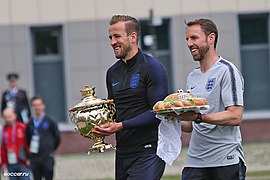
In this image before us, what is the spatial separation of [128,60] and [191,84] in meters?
0.66

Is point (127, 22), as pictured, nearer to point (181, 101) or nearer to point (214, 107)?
point (214, 107)

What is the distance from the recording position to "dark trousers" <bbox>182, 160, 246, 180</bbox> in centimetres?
742

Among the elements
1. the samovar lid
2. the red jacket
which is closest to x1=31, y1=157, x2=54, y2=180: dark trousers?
the red jacket

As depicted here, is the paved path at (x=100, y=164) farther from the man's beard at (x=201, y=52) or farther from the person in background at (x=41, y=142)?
the man's beard at (x=201, y=52)

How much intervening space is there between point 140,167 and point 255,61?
56.4 ft

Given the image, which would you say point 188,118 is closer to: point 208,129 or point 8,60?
point 208,129

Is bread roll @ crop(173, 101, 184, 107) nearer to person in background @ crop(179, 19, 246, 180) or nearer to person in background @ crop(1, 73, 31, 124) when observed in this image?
person in background @ crop(179, 19, 246, 180)

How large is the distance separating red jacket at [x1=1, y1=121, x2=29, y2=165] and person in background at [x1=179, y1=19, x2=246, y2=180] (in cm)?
645

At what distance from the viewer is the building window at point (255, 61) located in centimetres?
2444

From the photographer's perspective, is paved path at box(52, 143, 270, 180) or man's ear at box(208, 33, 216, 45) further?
paved path at box(52, 143, 270, 180)

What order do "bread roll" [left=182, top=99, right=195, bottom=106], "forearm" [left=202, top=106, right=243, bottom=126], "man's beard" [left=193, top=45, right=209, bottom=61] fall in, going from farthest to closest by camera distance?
"man's beard" [left=193, top=45, right=209, bottom=61]
"forearm" [left=202, top=106, right=243, bottom=126]
"bread roll" [left=182, top=99, right=195, bottom=106]

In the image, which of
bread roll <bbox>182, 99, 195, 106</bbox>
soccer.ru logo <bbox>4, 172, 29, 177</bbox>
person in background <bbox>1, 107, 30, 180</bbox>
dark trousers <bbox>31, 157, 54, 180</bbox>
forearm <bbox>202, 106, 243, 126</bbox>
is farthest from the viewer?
dark trousers <bbox>31, 157, 54, 180</bbox>

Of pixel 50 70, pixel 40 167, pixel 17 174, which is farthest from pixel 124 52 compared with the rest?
pixel 50 70

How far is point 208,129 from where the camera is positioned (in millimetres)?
7406
